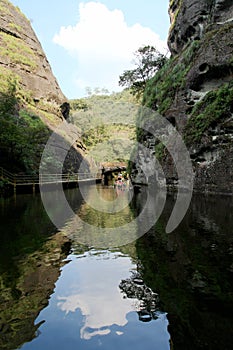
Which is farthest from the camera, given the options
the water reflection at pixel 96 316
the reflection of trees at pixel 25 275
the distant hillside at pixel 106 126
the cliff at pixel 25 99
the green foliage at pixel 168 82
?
the distant hillside at pixel 106 126

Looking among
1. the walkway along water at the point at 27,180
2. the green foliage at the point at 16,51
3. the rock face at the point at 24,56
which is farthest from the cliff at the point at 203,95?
the green foliage at the point at 16,51

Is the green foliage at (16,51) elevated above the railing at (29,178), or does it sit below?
above

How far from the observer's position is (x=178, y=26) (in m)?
30.0

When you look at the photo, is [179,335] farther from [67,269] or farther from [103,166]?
[103,166]

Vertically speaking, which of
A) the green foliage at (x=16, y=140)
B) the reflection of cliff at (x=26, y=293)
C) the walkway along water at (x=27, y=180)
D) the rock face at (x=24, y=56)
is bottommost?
the reflection of cliff at (x=26, y=293)

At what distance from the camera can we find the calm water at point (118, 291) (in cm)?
324

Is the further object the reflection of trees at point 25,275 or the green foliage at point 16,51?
the green foliage at point 16,51

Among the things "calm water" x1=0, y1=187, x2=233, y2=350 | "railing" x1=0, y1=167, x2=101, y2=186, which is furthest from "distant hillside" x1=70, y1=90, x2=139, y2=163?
"calm water" x1=0, y1=187, x2=233, y2=350

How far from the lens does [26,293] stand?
4.39 meters

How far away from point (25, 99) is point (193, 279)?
40.1m

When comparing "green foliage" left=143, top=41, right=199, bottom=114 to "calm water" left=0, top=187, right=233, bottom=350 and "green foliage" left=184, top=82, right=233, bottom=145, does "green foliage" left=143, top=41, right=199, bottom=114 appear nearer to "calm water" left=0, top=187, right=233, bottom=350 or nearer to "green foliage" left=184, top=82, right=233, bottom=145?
"green foliage" left=184, top=82, right=233, bottom=145

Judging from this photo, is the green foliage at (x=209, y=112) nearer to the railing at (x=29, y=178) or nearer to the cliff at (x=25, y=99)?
the cliff at (x=25, y=99)

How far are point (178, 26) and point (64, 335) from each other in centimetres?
3204

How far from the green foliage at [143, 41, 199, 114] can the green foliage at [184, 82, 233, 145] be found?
11.3 feet
